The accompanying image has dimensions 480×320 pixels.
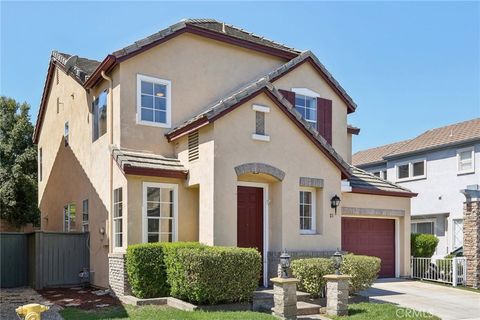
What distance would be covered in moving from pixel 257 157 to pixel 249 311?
14.5ft

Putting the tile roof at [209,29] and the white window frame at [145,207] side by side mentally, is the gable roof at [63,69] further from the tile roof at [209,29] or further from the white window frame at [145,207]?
the white window frame at [145,207]

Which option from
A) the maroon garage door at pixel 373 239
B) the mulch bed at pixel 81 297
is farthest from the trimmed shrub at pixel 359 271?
the mulch bed at pixel 81 297

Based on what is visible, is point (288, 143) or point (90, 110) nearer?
point (288, 143)

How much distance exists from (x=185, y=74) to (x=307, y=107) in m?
4.91

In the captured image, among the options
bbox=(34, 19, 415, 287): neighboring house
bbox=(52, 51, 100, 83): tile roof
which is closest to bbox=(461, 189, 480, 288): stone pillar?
bbox=(34, 19, 415, 287): neighboring house

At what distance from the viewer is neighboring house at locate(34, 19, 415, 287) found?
13.0 metres

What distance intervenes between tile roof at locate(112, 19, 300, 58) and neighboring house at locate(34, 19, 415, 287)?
0.05 metres

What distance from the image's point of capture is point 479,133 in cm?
2455

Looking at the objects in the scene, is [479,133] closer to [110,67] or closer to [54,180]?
Answer: [110,67]

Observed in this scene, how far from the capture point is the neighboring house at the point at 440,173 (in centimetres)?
2497

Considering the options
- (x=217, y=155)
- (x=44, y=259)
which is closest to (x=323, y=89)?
(x=217, y=155)

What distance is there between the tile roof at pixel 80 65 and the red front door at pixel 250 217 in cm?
775

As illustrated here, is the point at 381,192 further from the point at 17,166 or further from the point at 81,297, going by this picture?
the point at 17,166

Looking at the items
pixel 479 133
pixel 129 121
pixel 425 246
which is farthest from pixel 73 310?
pixel 479 133
